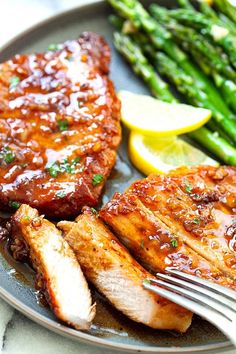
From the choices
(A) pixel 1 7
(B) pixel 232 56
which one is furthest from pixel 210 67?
(A) pixel 1 7

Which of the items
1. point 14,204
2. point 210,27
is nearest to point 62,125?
point 14,204

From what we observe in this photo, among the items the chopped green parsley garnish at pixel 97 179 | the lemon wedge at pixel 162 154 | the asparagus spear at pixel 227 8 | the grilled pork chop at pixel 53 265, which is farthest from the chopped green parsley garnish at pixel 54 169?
the asparagus spear at pixel 227 8

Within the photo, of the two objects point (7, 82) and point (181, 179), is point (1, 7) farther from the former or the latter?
point (181, 179)

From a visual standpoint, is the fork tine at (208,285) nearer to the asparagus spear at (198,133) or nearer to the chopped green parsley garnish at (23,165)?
the chopped green parsley garnish at (23,165)

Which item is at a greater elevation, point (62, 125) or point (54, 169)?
point (62, 125)

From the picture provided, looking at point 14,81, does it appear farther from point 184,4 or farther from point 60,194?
point 184,4

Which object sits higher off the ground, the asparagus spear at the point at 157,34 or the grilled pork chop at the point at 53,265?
the asparagus spear at the point at 157,34
